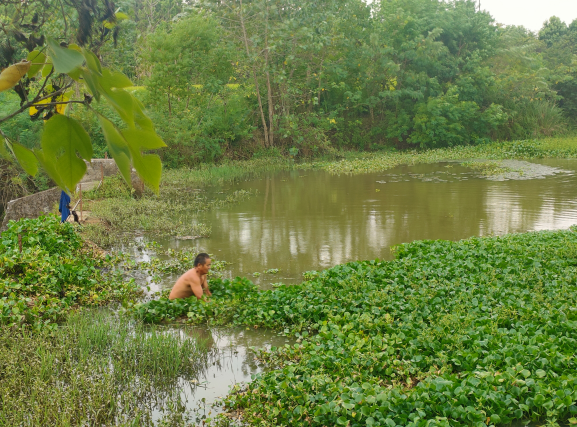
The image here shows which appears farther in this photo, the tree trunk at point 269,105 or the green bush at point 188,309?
the tree trunk at point 269,105

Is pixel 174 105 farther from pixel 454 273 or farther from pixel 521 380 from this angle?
pixel 521 380

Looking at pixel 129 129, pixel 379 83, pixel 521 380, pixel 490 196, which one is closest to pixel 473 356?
pixel 521 380

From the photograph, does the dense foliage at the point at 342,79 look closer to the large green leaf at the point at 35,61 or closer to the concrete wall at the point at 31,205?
the concrete wall at the point at 31,205

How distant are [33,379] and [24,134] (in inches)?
360

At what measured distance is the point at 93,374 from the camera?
4.60 m

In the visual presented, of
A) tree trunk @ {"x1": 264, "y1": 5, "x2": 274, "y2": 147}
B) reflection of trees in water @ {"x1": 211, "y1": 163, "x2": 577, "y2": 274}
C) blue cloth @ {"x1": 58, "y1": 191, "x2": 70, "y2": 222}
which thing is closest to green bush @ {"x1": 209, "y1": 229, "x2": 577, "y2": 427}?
reflection of trees in water @ {"x1": 211, "y1": 163, "x2": 577, "y2": 274}

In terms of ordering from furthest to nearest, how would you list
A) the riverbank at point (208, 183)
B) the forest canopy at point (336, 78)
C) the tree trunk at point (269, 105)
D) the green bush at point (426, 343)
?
the tree trunk at point (269, 105)
the forest canopy at point (336, 78)
the riverbank at point (208, 183)
the green bush at point (426, 343)

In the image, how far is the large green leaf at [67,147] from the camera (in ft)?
2.23

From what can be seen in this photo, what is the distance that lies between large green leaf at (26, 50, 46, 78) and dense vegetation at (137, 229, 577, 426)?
335 centimetres

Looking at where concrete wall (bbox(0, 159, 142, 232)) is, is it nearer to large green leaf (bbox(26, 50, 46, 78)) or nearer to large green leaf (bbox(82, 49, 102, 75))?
large green leaf (bbox(26, 50, 46, 78))

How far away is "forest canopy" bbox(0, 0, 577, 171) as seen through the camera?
21.3 m

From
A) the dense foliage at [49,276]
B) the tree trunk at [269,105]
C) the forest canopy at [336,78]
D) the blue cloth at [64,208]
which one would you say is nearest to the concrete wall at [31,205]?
the blue cloth at [64,208]

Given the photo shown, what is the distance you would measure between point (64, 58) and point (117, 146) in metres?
0.11

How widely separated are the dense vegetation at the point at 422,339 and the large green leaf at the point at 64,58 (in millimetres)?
3474
